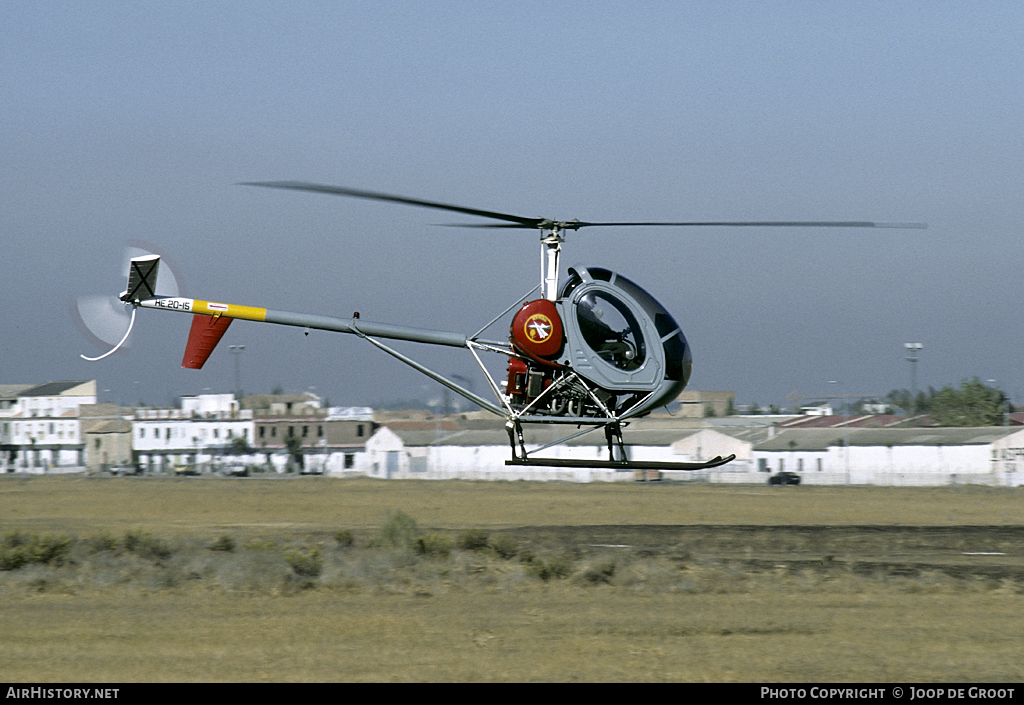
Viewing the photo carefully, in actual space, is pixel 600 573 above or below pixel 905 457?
below

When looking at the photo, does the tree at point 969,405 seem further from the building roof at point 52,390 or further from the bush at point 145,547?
the building roof at point 52,390

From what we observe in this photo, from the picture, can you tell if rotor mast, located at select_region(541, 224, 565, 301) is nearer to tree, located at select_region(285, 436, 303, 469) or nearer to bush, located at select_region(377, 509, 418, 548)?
bush, located at select_region(377, 509, 418, 548)

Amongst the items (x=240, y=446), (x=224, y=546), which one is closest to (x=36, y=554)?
(x=224, y=546)

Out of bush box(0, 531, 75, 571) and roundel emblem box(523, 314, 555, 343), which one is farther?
bush box(0, 531, 75, 571)

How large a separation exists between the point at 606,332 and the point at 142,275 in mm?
8098

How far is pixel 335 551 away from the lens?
28.8m

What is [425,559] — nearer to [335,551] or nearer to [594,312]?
[335,551]

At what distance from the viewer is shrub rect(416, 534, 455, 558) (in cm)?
2648

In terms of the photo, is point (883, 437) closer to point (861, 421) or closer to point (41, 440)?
point (861, 421)

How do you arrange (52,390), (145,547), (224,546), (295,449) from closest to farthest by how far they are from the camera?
(145,547) → (224,546) → (295,449) → (52,390)

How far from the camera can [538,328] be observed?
50.9 feet

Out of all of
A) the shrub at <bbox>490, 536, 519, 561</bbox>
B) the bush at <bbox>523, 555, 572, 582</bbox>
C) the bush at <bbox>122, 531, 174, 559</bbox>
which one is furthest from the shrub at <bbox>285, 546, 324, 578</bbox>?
the bush at <bbox>122, 531, 174, 559</bbox>

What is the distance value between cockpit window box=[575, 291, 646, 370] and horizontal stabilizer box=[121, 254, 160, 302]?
749 cm

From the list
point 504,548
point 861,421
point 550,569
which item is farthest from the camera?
point 861,421
